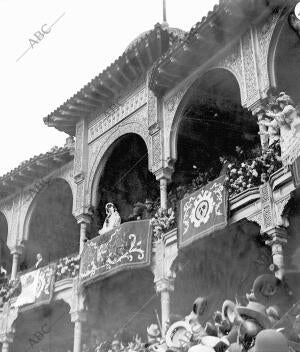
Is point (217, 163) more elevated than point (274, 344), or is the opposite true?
point (217, 163)

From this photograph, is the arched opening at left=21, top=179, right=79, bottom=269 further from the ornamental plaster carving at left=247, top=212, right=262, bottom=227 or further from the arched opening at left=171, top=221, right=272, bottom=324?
the ornamental plaster carving at left=247, top=212, right=262, bottom=227

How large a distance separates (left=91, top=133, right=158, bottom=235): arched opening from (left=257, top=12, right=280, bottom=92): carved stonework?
16.7 ft

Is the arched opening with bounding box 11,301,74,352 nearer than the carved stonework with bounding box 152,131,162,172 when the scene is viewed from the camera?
No

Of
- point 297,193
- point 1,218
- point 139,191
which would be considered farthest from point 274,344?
point 1,218

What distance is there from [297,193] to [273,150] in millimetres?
1046

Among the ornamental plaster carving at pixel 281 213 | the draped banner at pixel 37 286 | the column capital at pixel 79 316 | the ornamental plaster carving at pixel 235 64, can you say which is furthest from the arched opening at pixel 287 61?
the draped banner at pixel 37 286

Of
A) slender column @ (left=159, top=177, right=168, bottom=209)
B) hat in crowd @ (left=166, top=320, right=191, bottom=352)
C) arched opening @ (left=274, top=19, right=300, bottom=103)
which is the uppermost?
arched opening @ (left=274, top=19, right=300, bottom=103)

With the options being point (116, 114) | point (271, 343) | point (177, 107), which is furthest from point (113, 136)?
point (271, 343)

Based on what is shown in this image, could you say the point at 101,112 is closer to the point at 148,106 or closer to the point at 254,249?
the point at 148,106

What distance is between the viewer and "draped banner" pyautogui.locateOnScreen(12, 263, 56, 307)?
55.0ft

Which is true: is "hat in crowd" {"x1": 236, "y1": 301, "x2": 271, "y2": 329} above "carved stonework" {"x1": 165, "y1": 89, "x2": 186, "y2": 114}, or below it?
below

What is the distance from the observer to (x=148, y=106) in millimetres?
15828

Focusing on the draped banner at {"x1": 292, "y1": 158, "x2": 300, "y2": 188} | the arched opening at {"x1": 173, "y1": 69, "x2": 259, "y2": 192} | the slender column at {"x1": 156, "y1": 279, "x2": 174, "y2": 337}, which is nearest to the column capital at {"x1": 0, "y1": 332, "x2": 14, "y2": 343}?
the slender column at {"x1": 156, "y1": 279, "x2": 174, "y2": 337}

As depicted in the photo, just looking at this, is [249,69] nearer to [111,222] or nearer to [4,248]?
[111,222]
